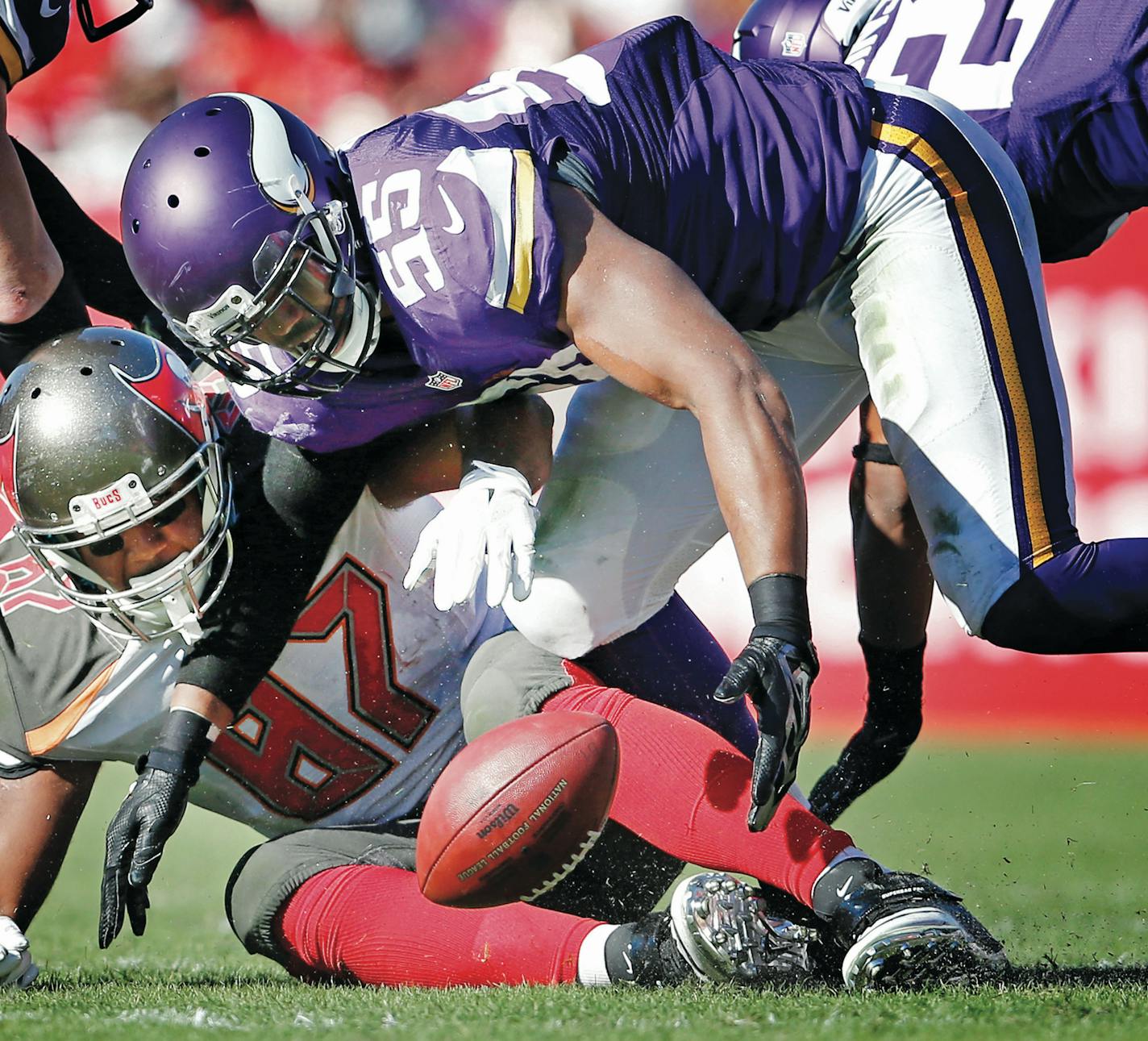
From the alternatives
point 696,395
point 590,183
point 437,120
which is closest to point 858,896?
point 696,395

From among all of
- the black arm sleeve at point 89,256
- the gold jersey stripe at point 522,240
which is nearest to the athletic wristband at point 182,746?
the gold jersey stripe at point 522,240

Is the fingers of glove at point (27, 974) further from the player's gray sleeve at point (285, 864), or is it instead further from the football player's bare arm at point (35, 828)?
the player's gray sleeve at point (285, 864)

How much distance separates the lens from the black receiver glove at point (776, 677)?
6.08 feet

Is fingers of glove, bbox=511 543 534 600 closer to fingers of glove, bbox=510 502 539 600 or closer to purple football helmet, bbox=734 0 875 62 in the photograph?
fingers of glove, bbox=510 502 539 600

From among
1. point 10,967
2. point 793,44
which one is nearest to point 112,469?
point 10,967

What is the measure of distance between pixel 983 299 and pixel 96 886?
264 cm

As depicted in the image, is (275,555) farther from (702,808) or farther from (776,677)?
(776,677)

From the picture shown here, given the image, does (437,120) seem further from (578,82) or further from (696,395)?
(696,395)

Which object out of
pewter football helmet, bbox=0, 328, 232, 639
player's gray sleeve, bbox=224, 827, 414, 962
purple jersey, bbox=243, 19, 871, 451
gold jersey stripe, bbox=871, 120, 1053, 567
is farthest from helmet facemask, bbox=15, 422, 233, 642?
gold jersey stripe, bbox=871, 120, 1053, 567

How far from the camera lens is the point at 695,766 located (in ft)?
7.08

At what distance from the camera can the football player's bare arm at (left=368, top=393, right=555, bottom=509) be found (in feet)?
8.53

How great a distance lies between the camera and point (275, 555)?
2.46m

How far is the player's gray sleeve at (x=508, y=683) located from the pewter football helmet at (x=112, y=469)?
1.50 ft

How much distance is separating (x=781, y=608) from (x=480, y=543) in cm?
52
